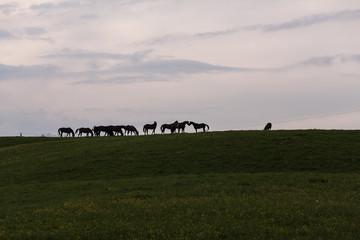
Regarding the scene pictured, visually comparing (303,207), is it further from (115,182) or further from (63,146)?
(63,146)

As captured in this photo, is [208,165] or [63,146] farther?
[63,146]

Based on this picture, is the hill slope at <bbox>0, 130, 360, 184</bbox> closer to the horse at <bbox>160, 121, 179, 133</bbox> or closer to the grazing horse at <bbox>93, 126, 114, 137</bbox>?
the horse at <bbox>160, 121, 179, 133</bbox>

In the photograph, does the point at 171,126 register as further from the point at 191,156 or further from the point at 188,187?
the point at 188,187

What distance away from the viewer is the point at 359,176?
116 ft

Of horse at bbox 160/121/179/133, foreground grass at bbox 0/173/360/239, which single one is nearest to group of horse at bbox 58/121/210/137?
horse at bbox 160/121/179/133

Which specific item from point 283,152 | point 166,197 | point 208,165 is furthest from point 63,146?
point 166,197

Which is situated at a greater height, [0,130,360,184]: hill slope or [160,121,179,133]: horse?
[160,121,179,133]: horse

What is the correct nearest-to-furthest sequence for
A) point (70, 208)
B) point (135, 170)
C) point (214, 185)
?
1. point (70, 208)
2. point (214, 185)
3. point (135, 170)

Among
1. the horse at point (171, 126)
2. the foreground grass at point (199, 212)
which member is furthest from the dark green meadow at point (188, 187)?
the horse at point (171, 126)

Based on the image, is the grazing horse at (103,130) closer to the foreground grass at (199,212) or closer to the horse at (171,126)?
the horse at (171,126)

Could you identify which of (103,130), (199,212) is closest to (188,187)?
(199,212)

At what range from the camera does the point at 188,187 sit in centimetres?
3141

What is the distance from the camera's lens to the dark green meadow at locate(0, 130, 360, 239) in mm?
19609

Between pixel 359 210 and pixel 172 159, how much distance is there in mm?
23828
